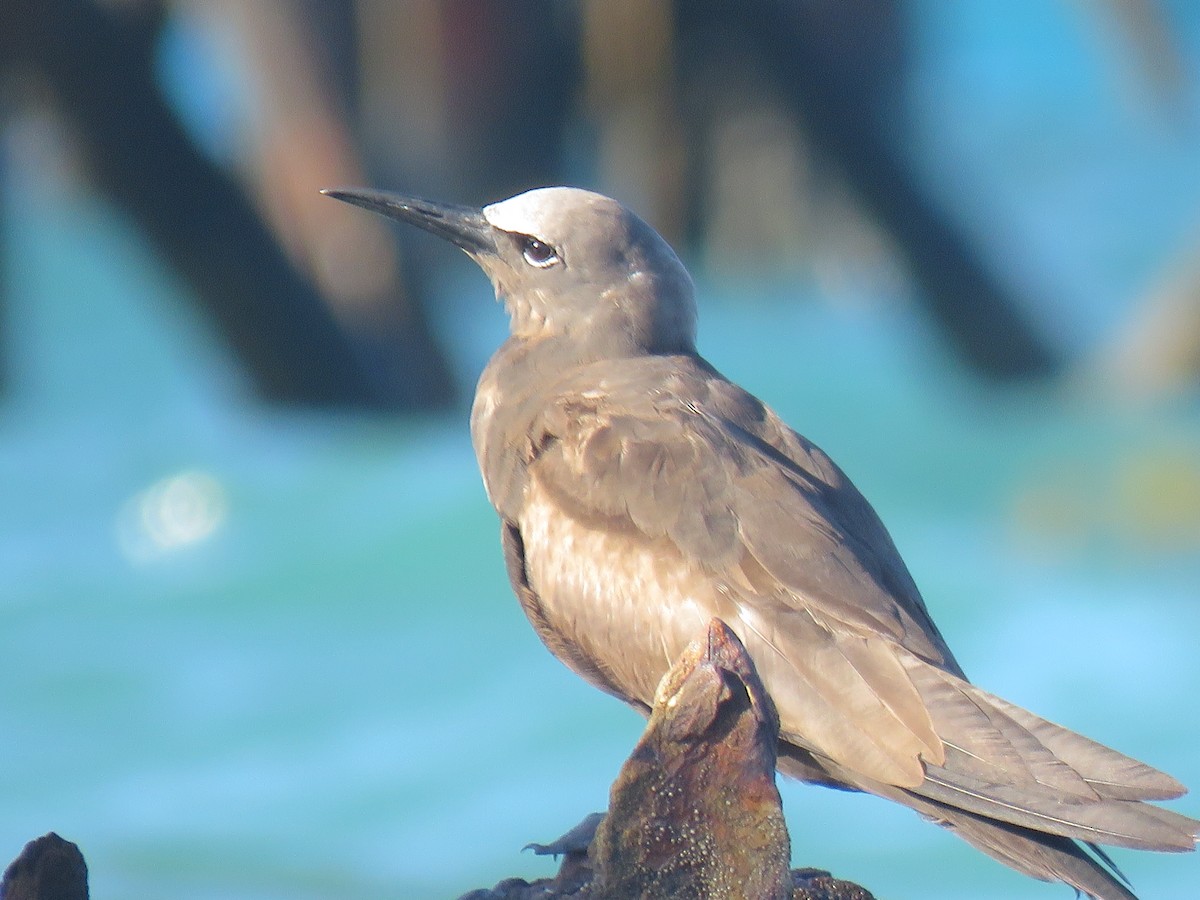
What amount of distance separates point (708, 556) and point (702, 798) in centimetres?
109

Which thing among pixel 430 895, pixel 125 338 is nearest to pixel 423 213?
pixel 430 895

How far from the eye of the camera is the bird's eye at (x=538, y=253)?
5.82 metres

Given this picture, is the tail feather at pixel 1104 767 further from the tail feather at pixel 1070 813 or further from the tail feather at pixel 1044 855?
the tail feather at pixel 1044 855

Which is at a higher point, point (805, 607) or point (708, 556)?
point (708, 556)

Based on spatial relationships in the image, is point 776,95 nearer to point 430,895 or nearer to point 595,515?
point 430,895

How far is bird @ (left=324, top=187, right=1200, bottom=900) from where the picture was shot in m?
4.06

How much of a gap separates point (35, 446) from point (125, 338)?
4.59m

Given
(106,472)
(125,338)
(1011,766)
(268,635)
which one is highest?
(125,338)

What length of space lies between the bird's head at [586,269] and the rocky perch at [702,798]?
80.0 inches

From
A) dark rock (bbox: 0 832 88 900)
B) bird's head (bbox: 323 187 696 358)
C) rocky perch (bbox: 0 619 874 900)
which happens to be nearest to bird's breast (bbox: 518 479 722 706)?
bird's head (bbox: 323 187 696 358)

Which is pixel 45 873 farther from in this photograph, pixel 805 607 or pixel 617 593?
pixel 805 607

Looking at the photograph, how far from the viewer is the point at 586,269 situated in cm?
575

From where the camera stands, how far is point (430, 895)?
12.4 meters

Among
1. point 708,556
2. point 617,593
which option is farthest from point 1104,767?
point 617,593
